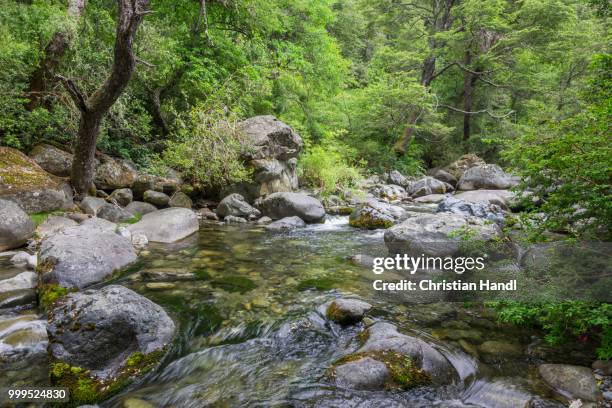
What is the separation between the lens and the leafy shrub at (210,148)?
936 centimetres

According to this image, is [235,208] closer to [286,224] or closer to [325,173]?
[286,224]

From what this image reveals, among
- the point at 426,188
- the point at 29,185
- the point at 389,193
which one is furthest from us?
the point at 426,188

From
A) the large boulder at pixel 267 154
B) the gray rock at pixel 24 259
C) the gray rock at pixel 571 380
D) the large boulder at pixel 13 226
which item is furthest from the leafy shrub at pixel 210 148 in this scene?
the gray rock at pixel 571 380

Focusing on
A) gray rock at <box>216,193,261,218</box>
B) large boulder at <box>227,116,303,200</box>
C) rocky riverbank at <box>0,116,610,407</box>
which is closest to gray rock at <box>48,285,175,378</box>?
rocky riverbank at <box>0,116,610,407</box>

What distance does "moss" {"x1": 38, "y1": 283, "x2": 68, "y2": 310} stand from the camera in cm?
396

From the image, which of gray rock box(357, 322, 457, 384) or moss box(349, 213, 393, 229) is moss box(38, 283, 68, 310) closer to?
gray rock box(357, 322, 457, 384)

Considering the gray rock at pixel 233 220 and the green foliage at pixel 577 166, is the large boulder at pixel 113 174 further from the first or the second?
the green foliage at pixel 577 166

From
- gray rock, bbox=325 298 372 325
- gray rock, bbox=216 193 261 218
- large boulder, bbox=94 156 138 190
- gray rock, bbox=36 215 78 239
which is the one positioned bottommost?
gray rock, bbox=216 193 261 218

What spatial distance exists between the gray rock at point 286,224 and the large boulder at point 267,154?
6.37 ft

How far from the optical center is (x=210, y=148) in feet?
30.7

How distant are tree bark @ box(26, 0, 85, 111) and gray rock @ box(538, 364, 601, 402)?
33.7 ft

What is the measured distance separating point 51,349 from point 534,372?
4095 mm

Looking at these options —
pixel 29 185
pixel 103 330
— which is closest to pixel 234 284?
pixel 103 330

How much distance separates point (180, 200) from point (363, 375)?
8.05 m
